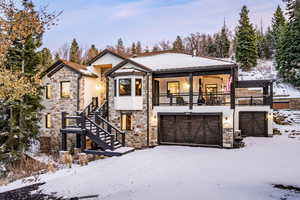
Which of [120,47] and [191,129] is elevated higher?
[120,47]

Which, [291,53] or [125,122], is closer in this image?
[125,122]

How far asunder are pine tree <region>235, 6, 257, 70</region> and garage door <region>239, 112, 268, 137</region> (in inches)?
854

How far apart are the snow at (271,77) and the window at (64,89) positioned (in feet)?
84.9

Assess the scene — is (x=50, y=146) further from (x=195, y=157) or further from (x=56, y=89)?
(x=195, y=157)

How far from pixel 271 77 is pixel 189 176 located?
31.9 metres

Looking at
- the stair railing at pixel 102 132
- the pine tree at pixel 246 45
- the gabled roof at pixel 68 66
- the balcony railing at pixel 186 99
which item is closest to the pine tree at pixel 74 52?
the gabled roof at pixel 68 66

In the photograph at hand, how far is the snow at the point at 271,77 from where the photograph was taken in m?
28.3

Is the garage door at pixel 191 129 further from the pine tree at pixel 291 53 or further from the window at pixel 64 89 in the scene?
the pine tree at pixel 291 53

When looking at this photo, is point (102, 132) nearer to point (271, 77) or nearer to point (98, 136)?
point (98, 136)

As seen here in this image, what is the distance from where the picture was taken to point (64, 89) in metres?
18.0

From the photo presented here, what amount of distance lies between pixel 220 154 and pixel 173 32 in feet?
222

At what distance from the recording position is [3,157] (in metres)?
13.2

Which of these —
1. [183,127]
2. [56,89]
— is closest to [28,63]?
[56,89]

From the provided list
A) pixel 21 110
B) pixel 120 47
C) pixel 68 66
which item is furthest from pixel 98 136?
pixel 120 47
